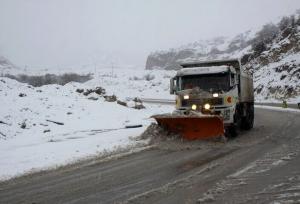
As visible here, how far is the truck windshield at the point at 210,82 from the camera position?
15.1m

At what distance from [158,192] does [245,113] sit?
11132 millimetres

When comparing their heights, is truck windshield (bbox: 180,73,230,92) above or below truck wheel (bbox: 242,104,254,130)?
above

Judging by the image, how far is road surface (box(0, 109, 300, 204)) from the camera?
741 cm

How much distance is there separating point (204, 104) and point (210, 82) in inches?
35.0

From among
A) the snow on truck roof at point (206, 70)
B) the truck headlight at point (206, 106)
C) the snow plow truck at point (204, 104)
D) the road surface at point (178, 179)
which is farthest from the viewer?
the snow on truck roof at point (206, 70)

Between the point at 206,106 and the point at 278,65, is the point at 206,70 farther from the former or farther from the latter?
the point at 278,65

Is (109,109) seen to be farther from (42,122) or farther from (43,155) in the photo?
(43,155)

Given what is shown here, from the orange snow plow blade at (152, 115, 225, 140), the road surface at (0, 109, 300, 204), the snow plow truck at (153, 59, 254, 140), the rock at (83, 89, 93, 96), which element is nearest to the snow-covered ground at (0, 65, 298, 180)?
the rock at (83, 89, 93, 96)

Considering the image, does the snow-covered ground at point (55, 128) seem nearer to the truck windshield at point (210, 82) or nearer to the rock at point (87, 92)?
the rock at point (87, 92)

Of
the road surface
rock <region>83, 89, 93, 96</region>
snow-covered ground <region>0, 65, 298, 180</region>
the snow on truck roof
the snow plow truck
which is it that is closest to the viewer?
the road surface

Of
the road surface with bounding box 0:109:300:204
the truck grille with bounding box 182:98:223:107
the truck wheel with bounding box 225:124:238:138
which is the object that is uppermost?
the truck grille with bounding box 182:98:223:107

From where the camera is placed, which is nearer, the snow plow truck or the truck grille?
the snow plow truck

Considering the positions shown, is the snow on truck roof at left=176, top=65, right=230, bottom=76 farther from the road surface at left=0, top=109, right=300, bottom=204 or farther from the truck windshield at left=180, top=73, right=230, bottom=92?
the road surface at left=0, top=109, right=300, bottom=204

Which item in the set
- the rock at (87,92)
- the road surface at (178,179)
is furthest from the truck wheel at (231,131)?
the rock at (87,92)
